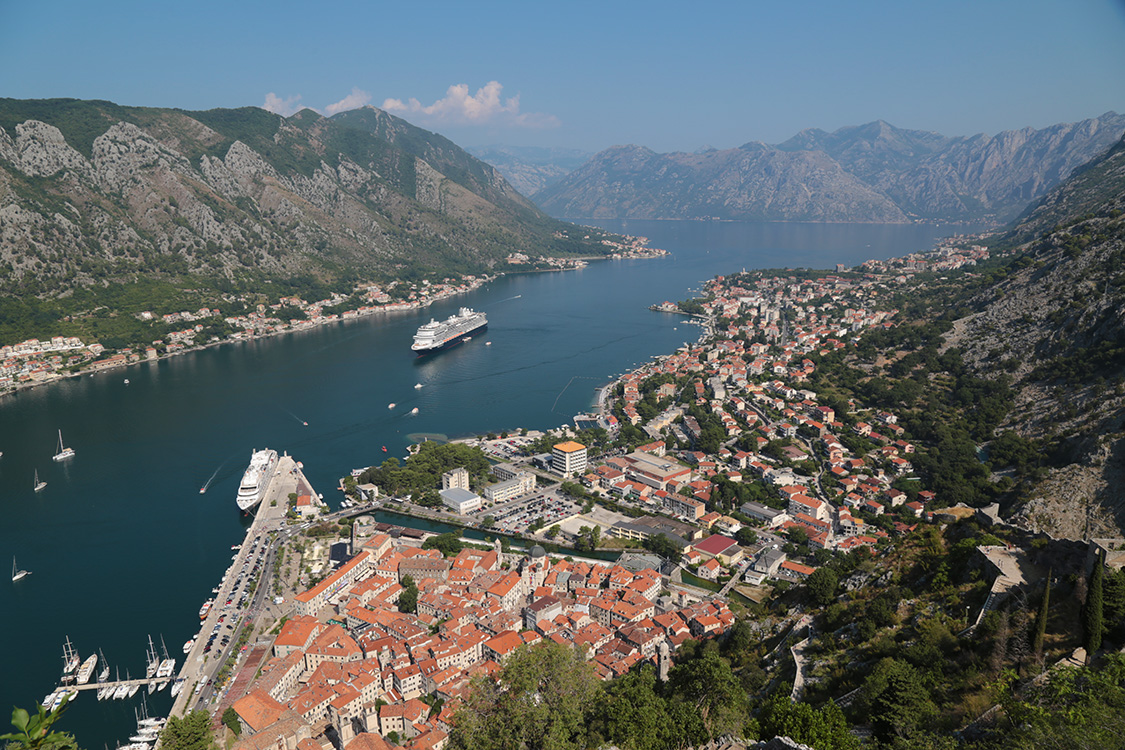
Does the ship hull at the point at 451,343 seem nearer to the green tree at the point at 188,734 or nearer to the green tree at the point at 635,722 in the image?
the green tree at the point at 188,734

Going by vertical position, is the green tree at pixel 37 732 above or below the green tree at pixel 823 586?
above

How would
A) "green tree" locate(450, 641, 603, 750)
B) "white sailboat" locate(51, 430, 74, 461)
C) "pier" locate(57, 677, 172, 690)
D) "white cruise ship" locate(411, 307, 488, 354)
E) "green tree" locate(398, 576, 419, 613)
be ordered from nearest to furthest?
"green tree" locate(450, 641, 603, 750), "pier" locate(57, 677, 172, 690), "green tree" locate(398, 576, 419, 613), "white sailboat" locate(51, 430, 74, 461), "white cruise ship" locate(411, 307, 488, 354)

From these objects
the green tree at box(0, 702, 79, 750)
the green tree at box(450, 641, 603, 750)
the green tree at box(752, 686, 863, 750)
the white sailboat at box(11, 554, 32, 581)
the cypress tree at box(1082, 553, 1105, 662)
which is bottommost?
the white sailboat at box(11, 554, 32, 581)

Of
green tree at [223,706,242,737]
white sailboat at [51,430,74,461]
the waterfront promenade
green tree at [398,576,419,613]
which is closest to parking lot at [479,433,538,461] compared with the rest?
the waterfront promenade

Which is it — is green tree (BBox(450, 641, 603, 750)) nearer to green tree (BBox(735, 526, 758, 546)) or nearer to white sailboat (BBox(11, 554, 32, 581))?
green tree (BBox(735, 526, 758, 546))

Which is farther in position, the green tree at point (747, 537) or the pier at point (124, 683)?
the green tree at point (747, 537)

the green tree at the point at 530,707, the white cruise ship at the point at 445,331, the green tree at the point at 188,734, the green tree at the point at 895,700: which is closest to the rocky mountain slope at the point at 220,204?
the white cruise ship at the point at 445,331

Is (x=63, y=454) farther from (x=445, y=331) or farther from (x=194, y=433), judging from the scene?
(x=445, y=331)

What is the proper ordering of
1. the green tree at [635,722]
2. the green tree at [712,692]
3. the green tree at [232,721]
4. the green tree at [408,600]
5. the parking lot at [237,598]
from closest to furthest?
1. the green tree at [712,692]
2. the green tree at [635,722]
3. the green tree at [232,721]
4. the parking lot at [237,598]
5. the green tree at [408,600]
